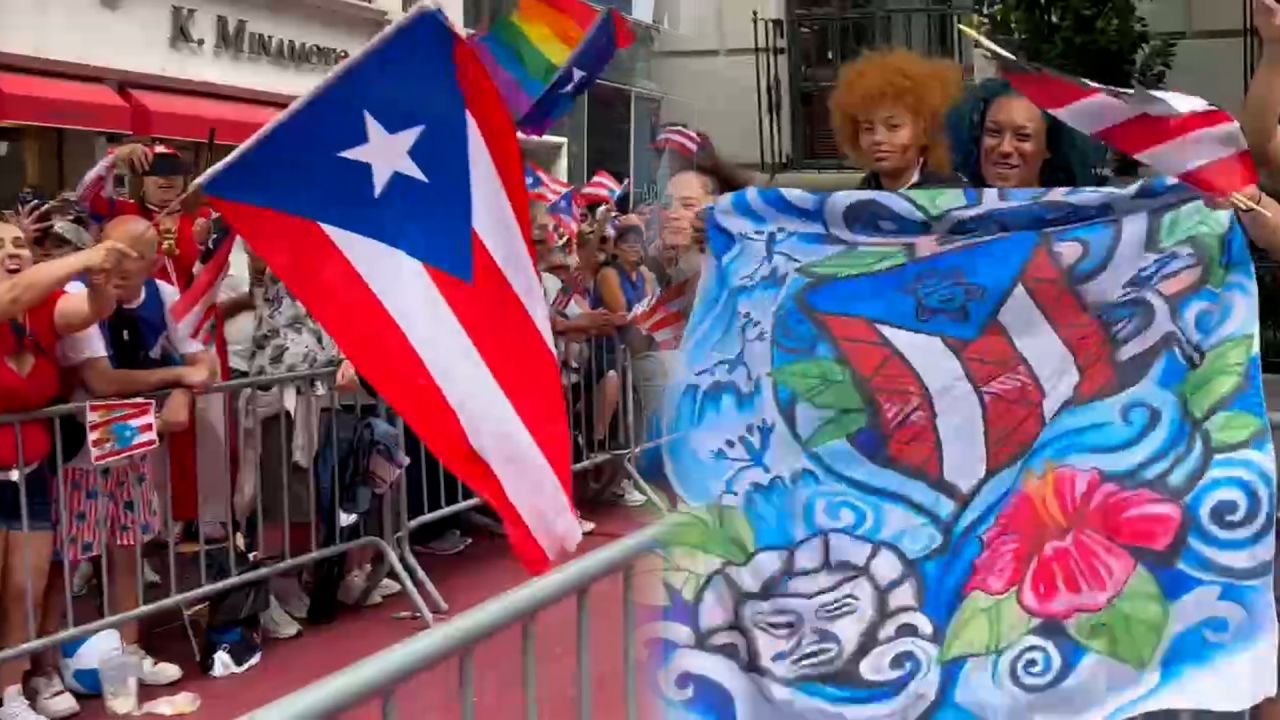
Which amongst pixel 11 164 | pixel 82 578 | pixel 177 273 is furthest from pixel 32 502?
pixel 11 164

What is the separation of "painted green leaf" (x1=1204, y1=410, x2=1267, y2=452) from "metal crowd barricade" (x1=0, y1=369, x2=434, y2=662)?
338 cm

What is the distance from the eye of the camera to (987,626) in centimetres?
278

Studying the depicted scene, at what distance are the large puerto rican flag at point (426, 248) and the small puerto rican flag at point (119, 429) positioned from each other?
8.43 ft

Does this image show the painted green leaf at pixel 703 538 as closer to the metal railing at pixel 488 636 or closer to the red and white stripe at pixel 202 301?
the metal railing at pixel 488 636

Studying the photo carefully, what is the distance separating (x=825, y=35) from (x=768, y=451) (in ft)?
2.62

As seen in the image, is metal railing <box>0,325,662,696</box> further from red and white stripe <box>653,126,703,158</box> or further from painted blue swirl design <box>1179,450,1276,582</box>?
painted blue swirl design <box>1179,450,1276,582</box>

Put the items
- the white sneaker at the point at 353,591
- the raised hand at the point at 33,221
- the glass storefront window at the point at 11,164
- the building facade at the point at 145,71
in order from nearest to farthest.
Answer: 1. the raised hand at the point at 33,221
2. the white sneaker at the point at 353,591
3. the glass storefront window at the point at 11,164
4. the building facade at the point at 145,71

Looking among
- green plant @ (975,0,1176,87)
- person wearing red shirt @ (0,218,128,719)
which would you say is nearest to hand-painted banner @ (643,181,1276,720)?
person wearing red shirt @ (0,218,128,719)

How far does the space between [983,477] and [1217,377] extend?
1.48 feet

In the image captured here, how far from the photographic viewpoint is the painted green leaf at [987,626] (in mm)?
2766

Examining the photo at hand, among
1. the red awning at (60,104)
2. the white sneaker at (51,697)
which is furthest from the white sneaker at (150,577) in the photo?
the red awning at (60,104)

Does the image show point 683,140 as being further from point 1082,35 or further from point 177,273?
point 1082,35

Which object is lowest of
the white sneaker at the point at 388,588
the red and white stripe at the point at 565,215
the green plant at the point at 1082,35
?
the white sneaker at the point at 388,588

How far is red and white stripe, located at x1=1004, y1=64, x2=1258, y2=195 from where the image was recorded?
2.92m
